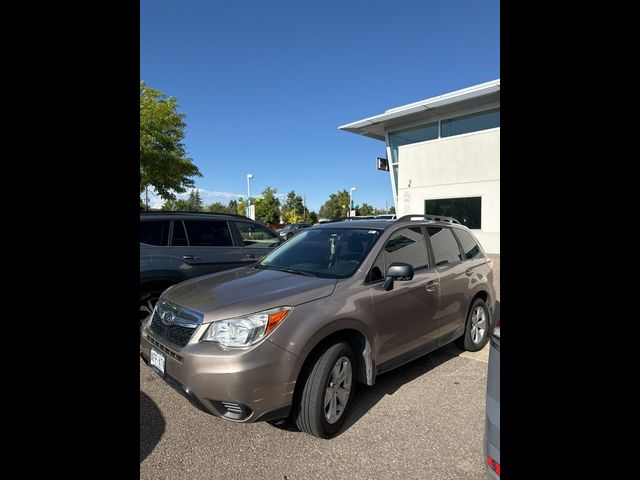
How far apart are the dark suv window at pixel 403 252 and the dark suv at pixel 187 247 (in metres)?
3.07

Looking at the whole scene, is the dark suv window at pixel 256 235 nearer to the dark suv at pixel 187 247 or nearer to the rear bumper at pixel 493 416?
the dark suv at pixel 187 247

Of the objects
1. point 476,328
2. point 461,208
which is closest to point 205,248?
point 476,328

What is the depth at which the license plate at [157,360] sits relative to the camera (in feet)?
9.18

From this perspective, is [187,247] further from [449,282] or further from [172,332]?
[449,282]

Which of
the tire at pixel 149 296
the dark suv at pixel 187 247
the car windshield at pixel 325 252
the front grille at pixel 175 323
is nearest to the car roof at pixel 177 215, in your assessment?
the dark suv at pixel 187 247

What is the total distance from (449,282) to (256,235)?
3.61 m

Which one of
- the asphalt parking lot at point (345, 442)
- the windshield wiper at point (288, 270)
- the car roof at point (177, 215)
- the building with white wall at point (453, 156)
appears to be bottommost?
the asphalt parking lot at point (345, 442)

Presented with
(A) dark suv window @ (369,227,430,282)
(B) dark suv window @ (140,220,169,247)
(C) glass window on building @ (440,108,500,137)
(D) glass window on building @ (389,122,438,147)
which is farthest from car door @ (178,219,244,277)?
(D) glass window on building @ (389,122,438,147)

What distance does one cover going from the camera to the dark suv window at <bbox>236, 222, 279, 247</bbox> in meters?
6.35

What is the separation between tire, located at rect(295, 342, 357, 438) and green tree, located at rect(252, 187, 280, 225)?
1890 inches

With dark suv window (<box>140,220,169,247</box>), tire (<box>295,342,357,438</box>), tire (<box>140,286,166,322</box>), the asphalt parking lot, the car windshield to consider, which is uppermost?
dark suv window (<box>140,220,169,247</box>)

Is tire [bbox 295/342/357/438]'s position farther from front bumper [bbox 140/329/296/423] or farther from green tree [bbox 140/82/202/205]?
green tree [bbox 140/82/202/205]

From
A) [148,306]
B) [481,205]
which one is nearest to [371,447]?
[148,306]
